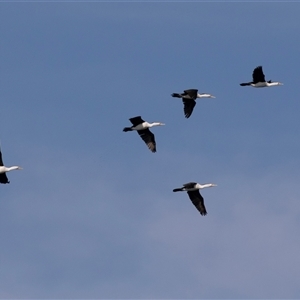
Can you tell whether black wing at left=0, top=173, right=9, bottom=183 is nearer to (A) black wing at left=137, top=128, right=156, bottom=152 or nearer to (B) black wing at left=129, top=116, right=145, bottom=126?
(B) black wing at left=129, top=116, right=145, bottom=126

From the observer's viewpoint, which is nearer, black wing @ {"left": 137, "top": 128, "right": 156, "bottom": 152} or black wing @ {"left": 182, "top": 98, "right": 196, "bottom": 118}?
black wing @ {"left": 182, "top": 98, "right": 196, "bottom": 118}

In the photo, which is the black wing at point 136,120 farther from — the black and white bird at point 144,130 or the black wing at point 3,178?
the black wing at point 3,178

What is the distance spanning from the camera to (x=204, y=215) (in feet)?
273

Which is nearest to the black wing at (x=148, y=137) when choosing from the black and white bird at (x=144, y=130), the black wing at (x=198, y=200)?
the black and white bird at (x=144, y=130)

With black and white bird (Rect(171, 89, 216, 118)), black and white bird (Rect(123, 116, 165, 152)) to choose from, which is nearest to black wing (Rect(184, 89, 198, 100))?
black and white bird (Rect(171, 89, 216, 118))

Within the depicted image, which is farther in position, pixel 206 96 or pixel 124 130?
pixel 206 96

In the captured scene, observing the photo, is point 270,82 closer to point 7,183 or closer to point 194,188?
point 194,188

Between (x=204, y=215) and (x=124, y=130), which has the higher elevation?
(x=124, y=130)

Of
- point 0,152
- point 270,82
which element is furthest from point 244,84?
point 0,152

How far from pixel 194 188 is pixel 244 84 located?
26.3ft

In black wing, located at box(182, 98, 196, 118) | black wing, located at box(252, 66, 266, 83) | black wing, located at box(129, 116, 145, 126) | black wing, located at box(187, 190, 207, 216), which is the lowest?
black wing, located at box(187, 190, 207, 216)

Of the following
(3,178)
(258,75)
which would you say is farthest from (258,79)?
(3,178)

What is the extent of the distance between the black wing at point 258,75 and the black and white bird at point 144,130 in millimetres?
A: 7134

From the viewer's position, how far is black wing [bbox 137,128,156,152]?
85.7 m
